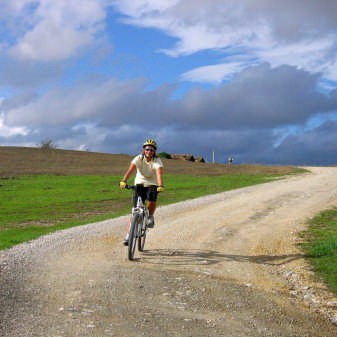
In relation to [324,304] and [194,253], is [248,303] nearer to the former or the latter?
[324,304]

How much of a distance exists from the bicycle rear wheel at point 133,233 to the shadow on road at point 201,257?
12.4 inches

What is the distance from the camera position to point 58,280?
31.9ft

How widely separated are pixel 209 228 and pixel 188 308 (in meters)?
8.79

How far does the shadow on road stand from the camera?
1202 cm

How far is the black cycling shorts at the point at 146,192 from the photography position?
487 inches

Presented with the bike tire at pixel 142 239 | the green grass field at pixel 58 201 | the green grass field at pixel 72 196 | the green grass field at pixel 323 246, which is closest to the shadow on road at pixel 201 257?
the bike tire at pixel 142 239

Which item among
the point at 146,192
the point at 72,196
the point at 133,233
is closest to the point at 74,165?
the point at 72,196

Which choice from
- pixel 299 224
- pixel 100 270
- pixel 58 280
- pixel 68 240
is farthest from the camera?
pixel 299 224

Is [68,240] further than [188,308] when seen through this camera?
Yes

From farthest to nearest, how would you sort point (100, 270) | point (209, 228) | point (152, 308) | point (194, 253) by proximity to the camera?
point (209, 228)
point (194, 253)
point (100, 270)
point (152, 308)

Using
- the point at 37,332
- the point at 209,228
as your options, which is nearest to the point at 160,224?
the point at 209,228

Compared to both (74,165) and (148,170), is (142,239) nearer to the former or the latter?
(148,170)

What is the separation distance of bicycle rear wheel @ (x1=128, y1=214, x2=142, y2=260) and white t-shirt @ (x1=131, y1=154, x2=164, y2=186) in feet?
2.54

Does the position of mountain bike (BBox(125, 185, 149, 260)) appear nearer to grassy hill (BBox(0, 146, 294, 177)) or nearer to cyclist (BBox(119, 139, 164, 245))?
cyclist (BBox(119, 139, 164, 245))
